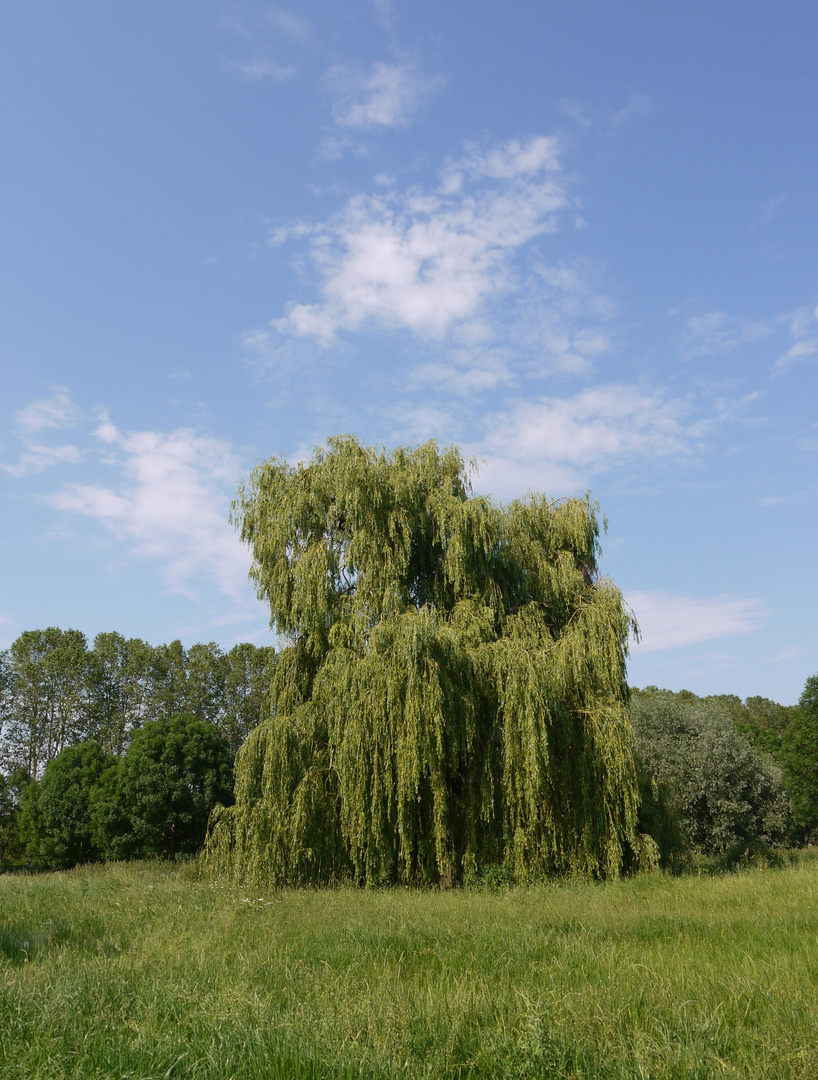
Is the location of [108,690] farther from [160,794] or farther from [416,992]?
[416,992]

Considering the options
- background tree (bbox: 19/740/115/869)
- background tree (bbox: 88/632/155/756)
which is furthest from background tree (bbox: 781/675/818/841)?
background tree (bbox: 88/632/155/756)

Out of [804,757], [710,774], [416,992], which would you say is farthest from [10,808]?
[416,992]

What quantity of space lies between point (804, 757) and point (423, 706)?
87.9 ft

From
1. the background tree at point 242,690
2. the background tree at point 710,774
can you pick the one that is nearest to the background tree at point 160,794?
the background tree at point 242,690

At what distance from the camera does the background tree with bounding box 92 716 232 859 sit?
3111 centimetres

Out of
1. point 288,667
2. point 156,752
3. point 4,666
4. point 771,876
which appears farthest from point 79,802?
point 771,876

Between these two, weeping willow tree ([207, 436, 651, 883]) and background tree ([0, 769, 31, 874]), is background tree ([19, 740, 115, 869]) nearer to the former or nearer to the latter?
background tree ([0, 769, 31, 874])

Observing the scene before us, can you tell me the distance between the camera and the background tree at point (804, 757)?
103ft

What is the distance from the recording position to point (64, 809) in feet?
108

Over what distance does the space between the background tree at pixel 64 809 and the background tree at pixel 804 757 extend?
32.2m

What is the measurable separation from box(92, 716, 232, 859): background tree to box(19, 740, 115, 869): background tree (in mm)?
1173

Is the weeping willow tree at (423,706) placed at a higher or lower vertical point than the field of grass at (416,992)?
higher

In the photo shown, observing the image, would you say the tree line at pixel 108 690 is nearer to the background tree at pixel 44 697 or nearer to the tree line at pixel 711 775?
the background tree at pixel 44 697

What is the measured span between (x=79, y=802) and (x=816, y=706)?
34871 mm
